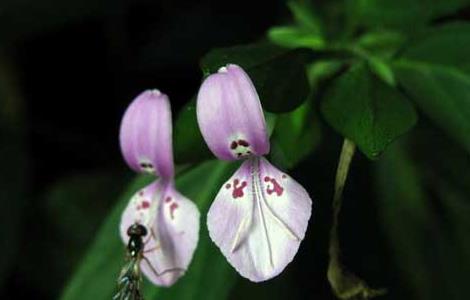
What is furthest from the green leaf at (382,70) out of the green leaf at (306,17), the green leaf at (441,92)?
the green leaf at (306,17)

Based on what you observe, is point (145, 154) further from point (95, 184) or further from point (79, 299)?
point (95, 184)

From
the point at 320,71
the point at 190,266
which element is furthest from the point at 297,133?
the point at 190,266

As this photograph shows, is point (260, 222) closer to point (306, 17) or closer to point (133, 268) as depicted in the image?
point (133, 268)

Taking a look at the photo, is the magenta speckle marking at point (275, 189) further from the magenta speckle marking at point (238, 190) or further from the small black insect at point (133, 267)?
the small black insect at point (133, 267)

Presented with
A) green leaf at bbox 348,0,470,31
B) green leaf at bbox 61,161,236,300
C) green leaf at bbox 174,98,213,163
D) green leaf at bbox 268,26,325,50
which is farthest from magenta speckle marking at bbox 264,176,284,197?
green leaf at bbox 348,0,470,31

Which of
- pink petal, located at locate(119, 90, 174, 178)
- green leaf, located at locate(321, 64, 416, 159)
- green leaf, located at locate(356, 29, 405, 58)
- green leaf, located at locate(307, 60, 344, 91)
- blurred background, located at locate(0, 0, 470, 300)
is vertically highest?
pink petal, located at locate(119, 90, 174, 178)

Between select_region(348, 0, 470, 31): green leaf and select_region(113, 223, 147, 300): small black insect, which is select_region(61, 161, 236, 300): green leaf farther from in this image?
select_region(348, 0, 470, 31): green leaf

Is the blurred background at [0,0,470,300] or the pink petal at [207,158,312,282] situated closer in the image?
the pink petal at [207,158,312,282]
